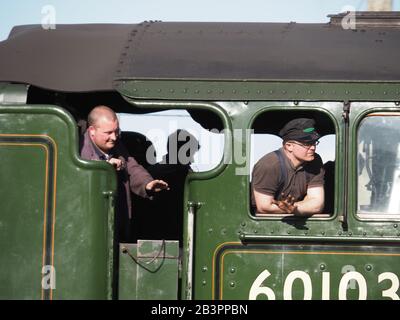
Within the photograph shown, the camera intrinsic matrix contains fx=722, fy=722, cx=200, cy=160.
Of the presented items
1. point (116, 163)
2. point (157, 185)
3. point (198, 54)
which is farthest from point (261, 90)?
point (116, 163)

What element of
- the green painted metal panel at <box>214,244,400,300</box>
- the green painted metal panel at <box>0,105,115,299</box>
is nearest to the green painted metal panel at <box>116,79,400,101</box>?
the green painted metal panel at <box>0,105,115,299</box>

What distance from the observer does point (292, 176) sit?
4.80 meters

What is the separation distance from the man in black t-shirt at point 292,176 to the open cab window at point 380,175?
271mm

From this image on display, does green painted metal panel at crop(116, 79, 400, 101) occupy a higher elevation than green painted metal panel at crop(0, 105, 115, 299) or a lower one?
higher

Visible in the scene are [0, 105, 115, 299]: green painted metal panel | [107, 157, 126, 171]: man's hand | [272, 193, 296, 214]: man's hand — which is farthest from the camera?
[107, 157, 126, 171]: man's hand

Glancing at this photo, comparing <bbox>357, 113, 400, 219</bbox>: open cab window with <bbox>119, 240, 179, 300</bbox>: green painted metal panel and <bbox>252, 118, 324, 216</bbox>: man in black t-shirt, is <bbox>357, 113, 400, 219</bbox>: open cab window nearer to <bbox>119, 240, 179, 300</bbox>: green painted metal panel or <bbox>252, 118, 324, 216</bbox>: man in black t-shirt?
<bbox>252, 118, 324, 216</bbox>: man in black t-shirt

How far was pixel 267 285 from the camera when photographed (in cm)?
474

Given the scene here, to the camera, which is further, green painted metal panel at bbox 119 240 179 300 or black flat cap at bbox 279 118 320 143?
green painted metal panel at bbox 119 240 179 300

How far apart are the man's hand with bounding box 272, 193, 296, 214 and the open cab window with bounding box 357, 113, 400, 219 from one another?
1.45 ft

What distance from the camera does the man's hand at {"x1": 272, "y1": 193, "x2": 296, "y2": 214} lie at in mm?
4648

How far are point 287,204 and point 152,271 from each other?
3.32ft

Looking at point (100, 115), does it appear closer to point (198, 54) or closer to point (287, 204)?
point (198, 54)

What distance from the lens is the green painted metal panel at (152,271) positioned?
4828 millimetres
